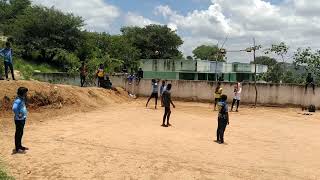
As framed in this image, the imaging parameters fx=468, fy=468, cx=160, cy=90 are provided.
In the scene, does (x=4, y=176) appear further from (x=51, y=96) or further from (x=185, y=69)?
(x=185, y=69)

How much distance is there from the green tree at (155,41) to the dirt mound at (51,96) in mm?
36804

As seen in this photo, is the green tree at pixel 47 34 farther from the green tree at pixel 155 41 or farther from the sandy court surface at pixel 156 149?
the sandy court surface at pixel 156 149

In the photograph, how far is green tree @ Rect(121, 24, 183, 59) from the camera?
60.0m

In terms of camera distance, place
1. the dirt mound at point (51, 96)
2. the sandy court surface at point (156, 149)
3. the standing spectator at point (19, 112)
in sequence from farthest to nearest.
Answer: the dirt mound at point (51, 96)
the standing spectator at point (19, 112)
the sandy court surface at point (156, 149)

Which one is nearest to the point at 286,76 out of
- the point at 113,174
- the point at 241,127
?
the point at 241,127

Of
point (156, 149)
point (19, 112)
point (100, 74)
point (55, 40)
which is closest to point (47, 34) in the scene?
point (55, 40)

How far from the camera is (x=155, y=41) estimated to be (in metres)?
60.8

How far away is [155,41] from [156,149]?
4937cm

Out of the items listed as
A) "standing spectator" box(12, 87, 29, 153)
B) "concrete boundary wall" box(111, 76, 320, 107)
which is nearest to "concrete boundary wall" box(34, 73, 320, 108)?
"concrete boundary wall" box(111, 76, 320, 107)

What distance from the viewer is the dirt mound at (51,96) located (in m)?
17.0

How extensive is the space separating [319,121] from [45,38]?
1004 inches

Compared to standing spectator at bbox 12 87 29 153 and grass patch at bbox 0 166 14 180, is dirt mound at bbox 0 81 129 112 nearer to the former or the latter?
standing spectator at bbox 12 87 29 153

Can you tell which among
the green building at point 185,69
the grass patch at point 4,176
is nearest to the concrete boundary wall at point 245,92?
the green building at point 185,69

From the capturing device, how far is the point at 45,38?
39.0 m
